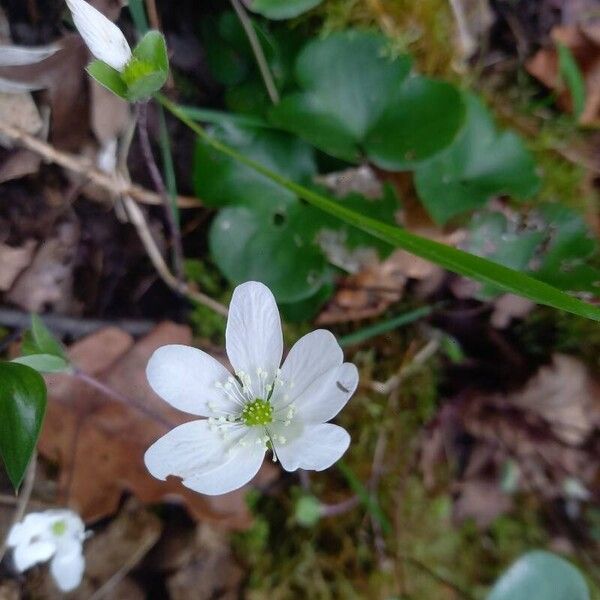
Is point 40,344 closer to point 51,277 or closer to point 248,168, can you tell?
point 51,277

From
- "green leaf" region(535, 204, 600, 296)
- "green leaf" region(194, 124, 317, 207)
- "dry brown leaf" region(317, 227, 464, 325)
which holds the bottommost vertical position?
"dry brown leaf" region(317, 227, 464, 325)

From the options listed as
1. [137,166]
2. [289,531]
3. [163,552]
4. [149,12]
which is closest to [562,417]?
[289,531]

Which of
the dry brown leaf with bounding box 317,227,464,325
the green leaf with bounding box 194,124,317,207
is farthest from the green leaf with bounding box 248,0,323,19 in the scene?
the dry brown leaf with bounding box 317,227,464,325

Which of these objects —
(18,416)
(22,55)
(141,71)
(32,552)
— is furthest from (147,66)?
(32,552)

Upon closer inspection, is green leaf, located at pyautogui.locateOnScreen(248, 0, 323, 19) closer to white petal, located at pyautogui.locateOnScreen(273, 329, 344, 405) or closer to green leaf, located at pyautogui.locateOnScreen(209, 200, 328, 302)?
green leaf, located at pyautogui.locateOnScreen(209, 200, 328, 302)

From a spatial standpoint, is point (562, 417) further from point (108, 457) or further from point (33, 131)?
point (33, 131)

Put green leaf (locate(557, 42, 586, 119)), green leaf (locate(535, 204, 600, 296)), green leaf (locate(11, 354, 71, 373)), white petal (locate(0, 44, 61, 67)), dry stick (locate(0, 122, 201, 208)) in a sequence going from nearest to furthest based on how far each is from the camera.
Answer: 1. green leaf (locate(11, 354, 71, 373))
2. white petal (locate(0, 44, 61, 67))
3. dry stick (locate(0, 122, 201, 208))
4. green leaf (locate(535, 204, 600, 296))
5. green leaf (locate(557, 42, 586, 119))
